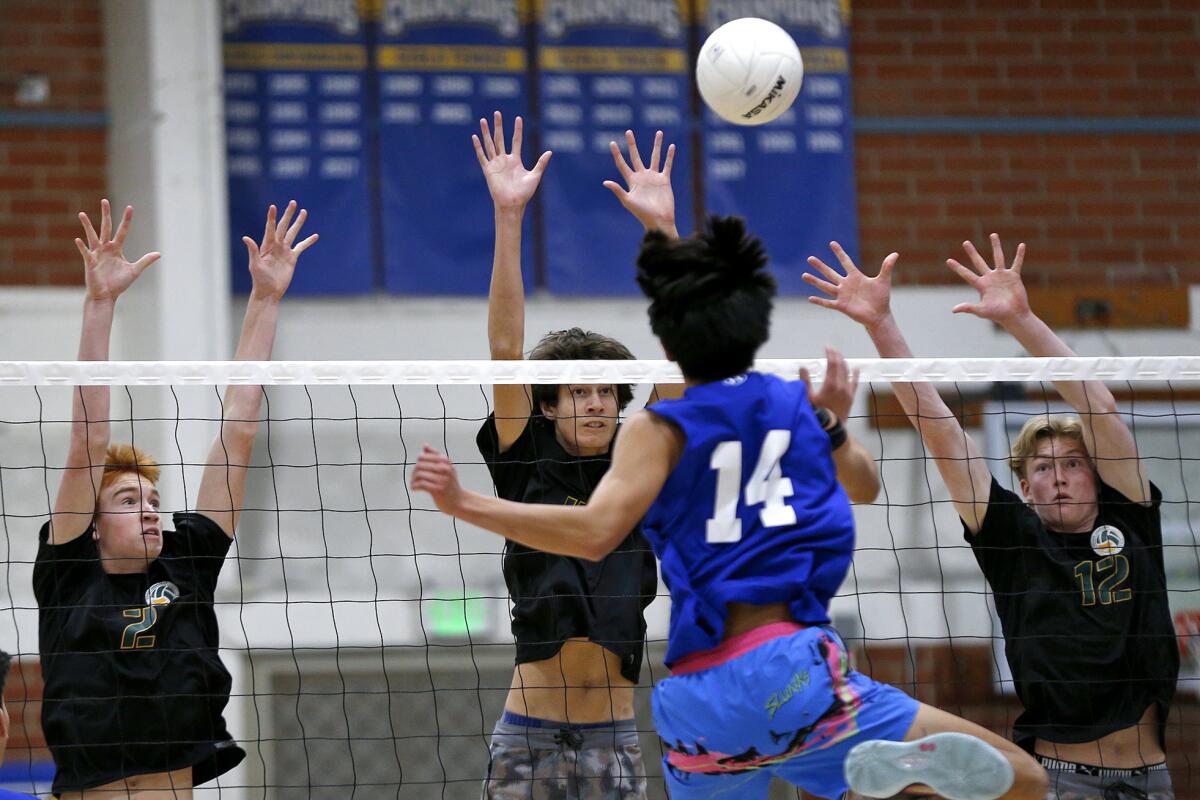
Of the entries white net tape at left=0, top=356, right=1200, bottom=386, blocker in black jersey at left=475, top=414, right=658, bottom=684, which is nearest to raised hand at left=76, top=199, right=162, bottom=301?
white net tape at left=0, top=356, right=1200, bottom=386

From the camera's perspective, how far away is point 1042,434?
4621 millimetres

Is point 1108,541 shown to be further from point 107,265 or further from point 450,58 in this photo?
point 450,58

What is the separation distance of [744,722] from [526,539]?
0.62 meters

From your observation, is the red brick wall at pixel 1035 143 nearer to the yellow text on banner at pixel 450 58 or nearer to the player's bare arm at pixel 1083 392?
the yellow text on banner at pixel 450 58

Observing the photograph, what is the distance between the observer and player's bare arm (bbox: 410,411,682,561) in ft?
10.6

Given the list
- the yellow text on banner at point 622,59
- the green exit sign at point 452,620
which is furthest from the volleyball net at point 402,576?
the yellow text on banner at point 622,59

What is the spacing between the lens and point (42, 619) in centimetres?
440

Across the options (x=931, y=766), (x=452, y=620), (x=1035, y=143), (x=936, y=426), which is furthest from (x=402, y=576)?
(x=931, y=766)

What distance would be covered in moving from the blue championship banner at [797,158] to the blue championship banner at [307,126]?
1996 millimetres

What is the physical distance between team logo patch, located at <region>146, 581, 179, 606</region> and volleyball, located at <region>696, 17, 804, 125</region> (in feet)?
7.89

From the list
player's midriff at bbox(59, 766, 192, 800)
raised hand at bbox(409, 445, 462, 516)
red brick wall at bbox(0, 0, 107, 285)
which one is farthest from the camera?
red brick wall at bbox(0, 0, 107, 285)

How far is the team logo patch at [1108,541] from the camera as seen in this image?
449 cm

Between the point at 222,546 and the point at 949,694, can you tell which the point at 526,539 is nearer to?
the point at 222,546

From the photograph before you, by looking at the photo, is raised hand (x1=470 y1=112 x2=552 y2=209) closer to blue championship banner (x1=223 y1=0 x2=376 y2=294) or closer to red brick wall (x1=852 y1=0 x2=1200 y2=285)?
blue championship banner (x1=223 y1=0 x2=376 y2=294)
